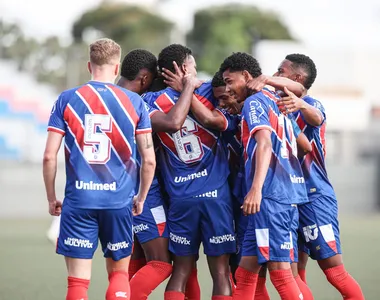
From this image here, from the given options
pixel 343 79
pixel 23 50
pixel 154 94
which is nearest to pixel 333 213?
pixel 154 94

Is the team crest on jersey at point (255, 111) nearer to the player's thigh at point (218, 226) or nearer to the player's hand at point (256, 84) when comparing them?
the player's hand at point (256, 84)

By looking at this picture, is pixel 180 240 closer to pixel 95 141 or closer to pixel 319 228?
pixel 319 228

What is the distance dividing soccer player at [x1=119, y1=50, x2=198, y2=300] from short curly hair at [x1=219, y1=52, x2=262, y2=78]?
34 cm

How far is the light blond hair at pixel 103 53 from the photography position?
6.34 m

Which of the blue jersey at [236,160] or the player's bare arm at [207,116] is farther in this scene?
the blue jersey at [236,160]

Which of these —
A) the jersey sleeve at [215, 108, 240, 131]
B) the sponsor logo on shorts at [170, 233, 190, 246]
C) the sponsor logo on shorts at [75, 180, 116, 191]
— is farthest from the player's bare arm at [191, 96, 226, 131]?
the sponsor logo on shorts at [75, 180, 116, 191]

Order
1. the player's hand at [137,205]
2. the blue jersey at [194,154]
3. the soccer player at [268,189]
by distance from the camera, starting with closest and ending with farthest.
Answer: the soccer player at [268,189] < the player's hand at [137,205] < the blue jersey at [194,154]

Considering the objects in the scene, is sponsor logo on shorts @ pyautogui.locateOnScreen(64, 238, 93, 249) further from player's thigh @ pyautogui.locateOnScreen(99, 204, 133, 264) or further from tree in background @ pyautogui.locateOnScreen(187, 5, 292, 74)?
tree in background @ pyautogui.locateOnScreen(187, 5, 292, 74)

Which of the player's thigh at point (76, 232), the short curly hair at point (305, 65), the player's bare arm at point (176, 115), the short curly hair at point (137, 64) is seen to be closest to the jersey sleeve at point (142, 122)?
the player's bare arm at point (176, 115)

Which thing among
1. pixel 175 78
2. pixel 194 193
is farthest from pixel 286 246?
pixel 175 78

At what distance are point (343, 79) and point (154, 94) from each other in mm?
33486

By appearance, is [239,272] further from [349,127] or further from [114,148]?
[349,127]

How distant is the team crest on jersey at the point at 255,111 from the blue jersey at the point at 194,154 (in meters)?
0.50

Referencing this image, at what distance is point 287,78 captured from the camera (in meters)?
7.13
